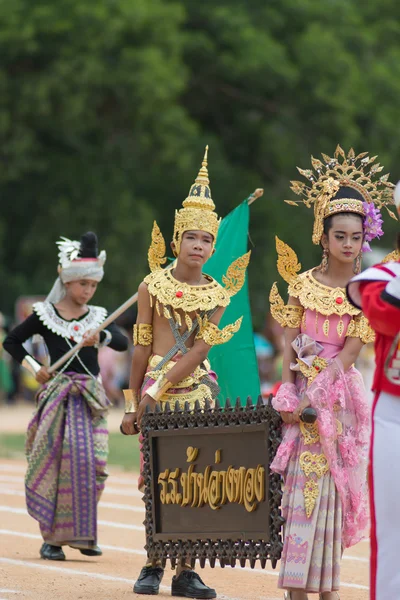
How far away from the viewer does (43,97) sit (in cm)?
2769

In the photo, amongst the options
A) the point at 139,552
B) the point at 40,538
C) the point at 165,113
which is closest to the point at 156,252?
the point at 139,552

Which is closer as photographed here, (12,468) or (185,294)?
(185,294)

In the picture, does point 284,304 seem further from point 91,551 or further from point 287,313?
point 91,551

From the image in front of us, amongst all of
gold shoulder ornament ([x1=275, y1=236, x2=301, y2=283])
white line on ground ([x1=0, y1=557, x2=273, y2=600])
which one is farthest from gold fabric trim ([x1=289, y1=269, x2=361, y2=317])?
white line on ground ([x1=0, y1=557, x2=273, y2=600])

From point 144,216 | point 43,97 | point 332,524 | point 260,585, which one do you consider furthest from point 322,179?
point 144,216

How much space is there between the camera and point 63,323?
945 cm

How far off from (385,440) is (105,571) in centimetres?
356

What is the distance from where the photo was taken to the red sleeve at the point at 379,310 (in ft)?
17.5

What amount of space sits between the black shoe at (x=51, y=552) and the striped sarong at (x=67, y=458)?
4 cm

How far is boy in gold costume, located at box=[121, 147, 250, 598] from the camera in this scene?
7.53 metres

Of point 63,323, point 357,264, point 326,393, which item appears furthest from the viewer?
point 63,323

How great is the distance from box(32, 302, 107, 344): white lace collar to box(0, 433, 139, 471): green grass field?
Answer: 21.0ft

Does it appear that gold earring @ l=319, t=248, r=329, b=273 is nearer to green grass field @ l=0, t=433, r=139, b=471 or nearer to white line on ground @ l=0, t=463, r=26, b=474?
white line on ground @ l=0, t=463, r=26, b=474

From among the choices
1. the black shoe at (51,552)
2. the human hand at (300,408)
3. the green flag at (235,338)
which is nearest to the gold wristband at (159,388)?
the human hand at (300,408)
